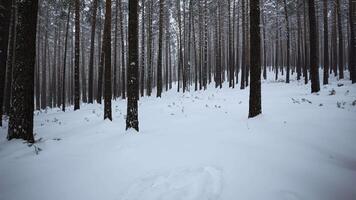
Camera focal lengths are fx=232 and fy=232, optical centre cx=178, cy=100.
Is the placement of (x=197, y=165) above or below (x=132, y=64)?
below

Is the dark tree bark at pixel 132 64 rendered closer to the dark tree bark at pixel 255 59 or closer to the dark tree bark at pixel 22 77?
the dark tree bark at pixel 22 77

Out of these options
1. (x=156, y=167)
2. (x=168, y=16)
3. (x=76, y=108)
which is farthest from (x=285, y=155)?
(x=168, y=16)

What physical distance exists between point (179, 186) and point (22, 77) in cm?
523

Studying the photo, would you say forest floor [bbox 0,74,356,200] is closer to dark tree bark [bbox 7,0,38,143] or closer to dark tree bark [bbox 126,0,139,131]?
dark tree bark [bbox 7,0,38,143]

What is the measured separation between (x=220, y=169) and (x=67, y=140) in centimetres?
525

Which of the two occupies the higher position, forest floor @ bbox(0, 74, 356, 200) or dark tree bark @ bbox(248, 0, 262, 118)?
dark tree bark @ bbox(248, 0, 262, 118)

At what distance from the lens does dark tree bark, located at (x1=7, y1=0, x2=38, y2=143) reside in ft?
20.3

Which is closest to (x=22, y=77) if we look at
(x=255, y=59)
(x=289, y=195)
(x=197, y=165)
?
(x=197, y=165)

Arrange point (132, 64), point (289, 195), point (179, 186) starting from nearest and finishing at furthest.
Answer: point (289, 195)
point (179, 186)
point (132, 64)

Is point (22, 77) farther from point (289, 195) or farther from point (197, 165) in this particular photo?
point (289, 195)

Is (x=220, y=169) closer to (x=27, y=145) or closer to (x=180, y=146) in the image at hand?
(x=180, y=146)

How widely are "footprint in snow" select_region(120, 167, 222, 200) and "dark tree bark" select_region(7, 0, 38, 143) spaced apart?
13.3 ft

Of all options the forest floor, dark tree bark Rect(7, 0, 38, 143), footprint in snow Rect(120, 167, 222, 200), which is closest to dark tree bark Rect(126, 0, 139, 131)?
the forest floor

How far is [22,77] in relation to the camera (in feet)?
20.4
